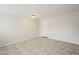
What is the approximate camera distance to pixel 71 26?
3635mm

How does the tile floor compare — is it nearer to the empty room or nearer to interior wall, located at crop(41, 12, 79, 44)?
the empty room

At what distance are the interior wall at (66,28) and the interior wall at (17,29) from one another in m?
0.62

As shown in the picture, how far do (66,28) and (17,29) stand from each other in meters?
1.95

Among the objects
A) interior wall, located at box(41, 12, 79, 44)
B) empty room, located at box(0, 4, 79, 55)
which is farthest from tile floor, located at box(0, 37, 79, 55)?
interior wall, located at box(41, 12, 79, 44)

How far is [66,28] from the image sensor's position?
3488 mm

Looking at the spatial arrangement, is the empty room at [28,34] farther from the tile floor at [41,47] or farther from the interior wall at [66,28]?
the interior wall at [66,28]

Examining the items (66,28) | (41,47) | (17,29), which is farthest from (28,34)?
(66,28)

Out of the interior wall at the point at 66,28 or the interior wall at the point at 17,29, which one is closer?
the interior wall at the point at 17,29

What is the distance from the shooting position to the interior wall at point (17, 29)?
2.10 meters

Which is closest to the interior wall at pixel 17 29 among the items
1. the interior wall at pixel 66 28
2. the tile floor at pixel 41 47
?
the tile floor at pixel 41 47

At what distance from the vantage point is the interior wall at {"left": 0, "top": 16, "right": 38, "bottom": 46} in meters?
2.10

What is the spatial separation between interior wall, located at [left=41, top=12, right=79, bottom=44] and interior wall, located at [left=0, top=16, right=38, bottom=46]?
62cm

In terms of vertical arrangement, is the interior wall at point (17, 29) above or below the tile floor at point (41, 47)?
above
